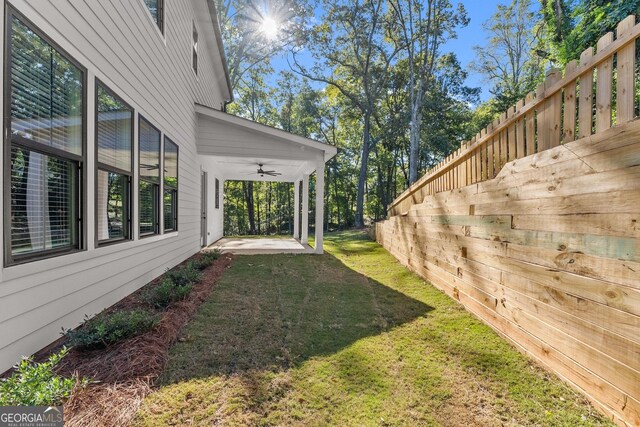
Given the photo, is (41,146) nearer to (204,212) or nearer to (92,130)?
(92,130)

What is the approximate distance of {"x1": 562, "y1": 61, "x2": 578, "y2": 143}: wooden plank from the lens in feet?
7.43

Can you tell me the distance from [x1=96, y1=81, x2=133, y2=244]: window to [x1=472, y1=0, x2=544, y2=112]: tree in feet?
66.5

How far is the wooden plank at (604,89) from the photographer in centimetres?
196

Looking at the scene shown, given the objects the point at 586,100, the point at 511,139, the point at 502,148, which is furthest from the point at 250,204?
the point at 586,100

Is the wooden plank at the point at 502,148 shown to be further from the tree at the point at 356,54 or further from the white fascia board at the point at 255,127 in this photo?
the tree at the point at 356,54

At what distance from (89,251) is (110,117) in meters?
1.54

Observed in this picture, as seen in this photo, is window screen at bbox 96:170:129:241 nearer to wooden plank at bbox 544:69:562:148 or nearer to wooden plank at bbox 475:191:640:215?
wooden plank at bbox 475:191:640:215

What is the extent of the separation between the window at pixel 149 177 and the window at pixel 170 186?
365mm

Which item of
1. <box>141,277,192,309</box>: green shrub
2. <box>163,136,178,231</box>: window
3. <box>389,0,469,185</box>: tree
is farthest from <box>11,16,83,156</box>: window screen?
<box>389,0,469,185</box>: tree

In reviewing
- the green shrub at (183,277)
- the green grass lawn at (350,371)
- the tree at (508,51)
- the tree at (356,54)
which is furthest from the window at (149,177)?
the tree at (508,51)

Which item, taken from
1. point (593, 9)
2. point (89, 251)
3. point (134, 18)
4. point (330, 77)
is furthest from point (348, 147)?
point (89, 251)

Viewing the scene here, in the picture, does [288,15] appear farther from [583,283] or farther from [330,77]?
[583,283]

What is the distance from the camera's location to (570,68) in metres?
2.36

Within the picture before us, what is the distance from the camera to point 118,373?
6.99ft
